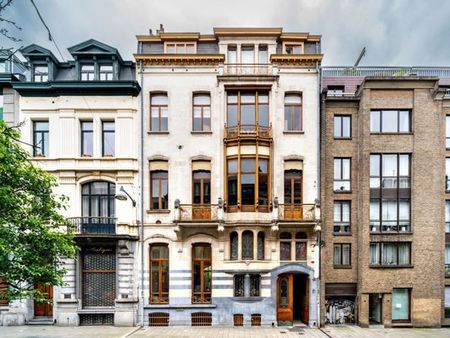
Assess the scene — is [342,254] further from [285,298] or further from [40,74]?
[40,74]

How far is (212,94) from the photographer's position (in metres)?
18.5

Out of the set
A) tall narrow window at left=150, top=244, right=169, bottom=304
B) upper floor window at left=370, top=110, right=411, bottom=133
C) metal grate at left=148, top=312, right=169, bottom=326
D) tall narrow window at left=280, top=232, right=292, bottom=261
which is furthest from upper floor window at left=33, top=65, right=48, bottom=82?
upper floor window at left=370, top=110, right=411, bottom=133

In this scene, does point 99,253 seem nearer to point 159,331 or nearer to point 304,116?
point 159,331

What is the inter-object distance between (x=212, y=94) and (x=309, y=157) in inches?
290

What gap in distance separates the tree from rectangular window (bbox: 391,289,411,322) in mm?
18472

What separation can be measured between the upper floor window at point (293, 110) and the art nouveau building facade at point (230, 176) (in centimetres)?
6

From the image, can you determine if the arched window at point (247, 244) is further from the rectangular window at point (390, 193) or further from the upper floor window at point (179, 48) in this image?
the upper floor window at point (179, 48)

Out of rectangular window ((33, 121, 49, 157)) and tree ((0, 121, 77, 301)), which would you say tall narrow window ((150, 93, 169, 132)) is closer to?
rectangular window ((33, 121, 49, 157))

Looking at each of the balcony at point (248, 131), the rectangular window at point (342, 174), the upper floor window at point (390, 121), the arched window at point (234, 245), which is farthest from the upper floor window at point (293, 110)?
the arched window at point (234, 245)

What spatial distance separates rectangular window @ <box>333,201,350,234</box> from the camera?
18547 millimetres

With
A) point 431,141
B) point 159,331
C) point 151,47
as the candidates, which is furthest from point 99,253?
point 431,141

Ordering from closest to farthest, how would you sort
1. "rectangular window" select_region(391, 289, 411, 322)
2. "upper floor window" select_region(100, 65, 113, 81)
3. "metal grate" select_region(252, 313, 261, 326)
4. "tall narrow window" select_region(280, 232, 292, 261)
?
"metal grate" select_region(252, 313, 261, 326) → "rectangular window" select_region(391, 289, 411, 322) → "tall narrow window" select_region(280, 232, 292, 261) → "upper floor window" select_region(100, 65, 113, 81)

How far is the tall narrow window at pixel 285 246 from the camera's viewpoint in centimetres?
1797

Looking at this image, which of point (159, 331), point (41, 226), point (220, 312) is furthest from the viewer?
point (220, 312)
